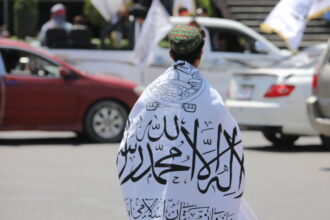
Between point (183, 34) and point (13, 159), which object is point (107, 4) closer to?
point (13, 159)

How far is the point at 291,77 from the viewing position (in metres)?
15.0

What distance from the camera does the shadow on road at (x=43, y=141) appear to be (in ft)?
52.6

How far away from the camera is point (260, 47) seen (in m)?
19.0

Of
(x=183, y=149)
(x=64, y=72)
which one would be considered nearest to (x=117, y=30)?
(x=64, y=72)

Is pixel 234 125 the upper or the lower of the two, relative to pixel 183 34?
lower

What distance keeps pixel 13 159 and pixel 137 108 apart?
7905mm

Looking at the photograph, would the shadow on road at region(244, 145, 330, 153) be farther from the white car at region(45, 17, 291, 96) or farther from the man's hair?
the man's hair

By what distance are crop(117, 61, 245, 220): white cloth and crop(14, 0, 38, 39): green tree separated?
98.5 ft

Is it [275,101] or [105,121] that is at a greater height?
[275,101]

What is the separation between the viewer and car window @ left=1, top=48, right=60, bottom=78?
15.9 metres

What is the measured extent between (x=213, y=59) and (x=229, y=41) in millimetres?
586

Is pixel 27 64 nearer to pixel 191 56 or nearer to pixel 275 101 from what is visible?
pixel 275 101

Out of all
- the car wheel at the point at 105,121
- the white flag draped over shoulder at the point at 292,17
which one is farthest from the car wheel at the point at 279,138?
the car wheel at the point at 105,121

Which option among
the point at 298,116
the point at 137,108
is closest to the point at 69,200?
the point at 137,108
